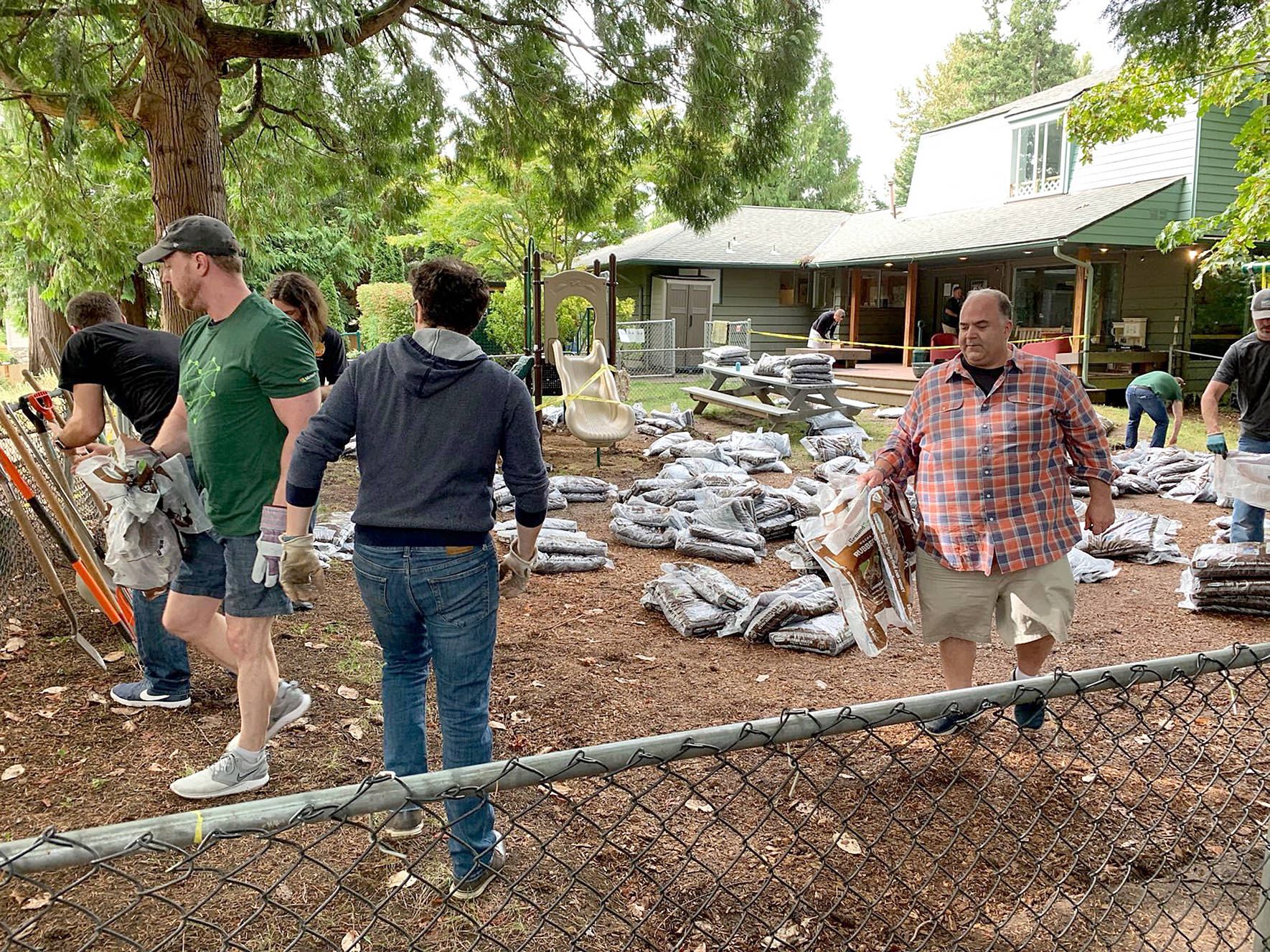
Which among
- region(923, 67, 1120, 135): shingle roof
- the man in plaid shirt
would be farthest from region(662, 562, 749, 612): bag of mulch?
region(923, 67, 1120, 135): shingle roof

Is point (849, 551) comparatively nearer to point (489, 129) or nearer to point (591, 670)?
point (591, 670)

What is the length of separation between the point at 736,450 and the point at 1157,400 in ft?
15.4

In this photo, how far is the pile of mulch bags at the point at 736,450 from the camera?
402 inches

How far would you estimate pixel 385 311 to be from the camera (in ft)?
75.7

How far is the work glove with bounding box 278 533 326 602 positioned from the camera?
9.02 ft

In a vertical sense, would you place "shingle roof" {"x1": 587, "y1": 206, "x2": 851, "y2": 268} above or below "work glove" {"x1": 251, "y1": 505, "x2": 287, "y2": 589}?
above

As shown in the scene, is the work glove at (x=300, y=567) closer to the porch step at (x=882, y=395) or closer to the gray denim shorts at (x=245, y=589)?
the gray denim shorts at (x=245, y=589)

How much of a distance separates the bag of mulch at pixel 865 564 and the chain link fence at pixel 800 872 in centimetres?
48

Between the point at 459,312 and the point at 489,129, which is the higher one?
the point at 489,129

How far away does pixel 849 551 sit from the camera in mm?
3533

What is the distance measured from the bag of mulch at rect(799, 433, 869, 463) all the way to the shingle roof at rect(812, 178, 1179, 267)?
741 cm

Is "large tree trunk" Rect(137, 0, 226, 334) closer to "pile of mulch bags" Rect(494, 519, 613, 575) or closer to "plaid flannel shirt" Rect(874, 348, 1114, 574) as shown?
"pile of mulch bags" Rect(494, 519, 613, 575)

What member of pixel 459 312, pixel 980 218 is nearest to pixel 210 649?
pixel 459 312

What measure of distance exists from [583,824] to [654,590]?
2.50 meters
